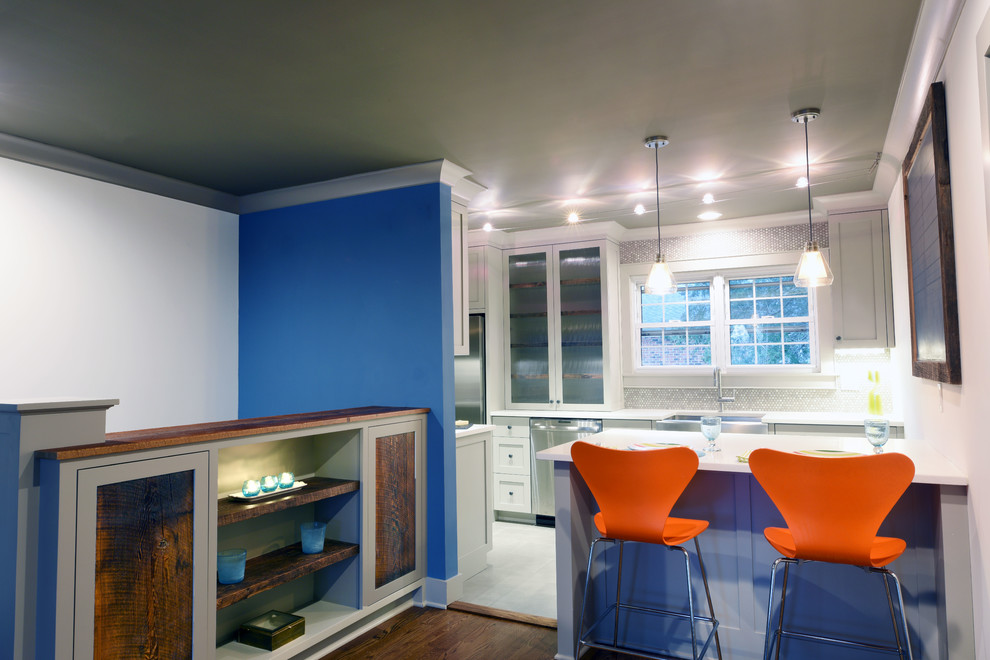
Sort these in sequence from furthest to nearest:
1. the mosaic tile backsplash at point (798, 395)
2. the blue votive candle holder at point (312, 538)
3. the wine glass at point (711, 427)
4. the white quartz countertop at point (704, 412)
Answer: the mosaic tile backsplash at point (798, 395), the white quartz countertop at point (704, 412), the blue votive candle holder at point (312, 538), the wine glass at point (711, 427)

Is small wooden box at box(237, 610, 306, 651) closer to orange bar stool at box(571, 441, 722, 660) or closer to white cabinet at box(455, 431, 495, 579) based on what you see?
white cabinet at box(455, 431, 495, 579)

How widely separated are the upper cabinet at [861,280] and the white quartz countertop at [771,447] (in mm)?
1719

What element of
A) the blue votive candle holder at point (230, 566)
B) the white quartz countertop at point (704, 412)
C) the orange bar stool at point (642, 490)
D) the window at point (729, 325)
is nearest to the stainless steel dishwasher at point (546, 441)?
the white quartz countertop at point (704, 412)

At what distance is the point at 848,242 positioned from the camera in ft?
15.5

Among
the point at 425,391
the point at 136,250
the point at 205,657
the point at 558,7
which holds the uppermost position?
the point at 558,7

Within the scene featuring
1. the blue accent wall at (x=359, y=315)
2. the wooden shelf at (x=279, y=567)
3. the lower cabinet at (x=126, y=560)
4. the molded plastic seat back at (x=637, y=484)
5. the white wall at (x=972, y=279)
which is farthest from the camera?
the blue accent wall at (x=359, y=315)

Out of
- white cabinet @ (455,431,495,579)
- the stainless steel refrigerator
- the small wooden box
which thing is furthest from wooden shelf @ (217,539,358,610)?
the stainless steel refrigerator

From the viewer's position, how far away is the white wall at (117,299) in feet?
11.0

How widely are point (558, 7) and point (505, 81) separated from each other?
60 cm

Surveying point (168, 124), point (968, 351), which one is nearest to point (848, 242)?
point (968, 351)

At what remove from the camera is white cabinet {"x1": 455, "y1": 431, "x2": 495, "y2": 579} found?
411 cm

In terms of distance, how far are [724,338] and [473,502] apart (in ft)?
8.87

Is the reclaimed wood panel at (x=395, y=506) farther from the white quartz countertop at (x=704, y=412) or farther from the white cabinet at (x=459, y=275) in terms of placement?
the white quartz countertop at (x=704, y=412)

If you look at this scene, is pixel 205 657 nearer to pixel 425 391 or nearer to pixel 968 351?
pixel 425 391
